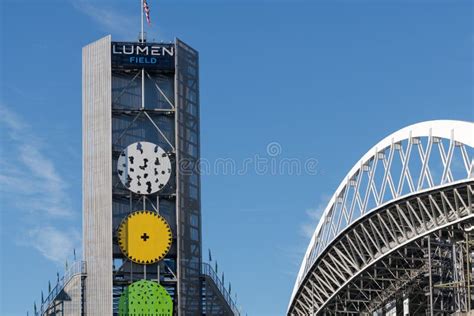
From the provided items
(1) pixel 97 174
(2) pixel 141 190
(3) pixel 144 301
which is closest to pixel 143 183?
→ (2) pixel 141 190

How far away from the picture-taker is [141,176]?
4311 inches

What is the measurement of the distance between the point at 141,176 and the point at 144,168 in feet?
3.56

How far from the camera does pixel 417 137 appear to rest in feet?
351

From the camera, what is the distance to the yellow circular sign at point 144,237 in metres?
108

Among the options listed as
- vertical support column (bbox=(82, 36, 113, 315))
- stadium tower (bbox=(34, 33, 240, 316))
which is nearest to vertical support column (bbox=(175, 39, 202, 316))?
stadium tower (bbox=(34, 33, 240, 316))

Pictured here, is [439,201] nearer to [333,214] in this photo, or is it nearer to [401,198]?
[401,198]

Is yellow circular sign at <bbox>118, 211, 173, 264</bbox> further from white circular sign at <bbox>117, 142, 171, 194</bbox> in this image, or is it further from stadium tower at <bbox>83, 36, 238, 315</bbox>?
white circular sign at <bbox>117, 142, 171, 194</bbox>

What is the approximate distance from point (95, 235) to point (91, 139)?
8777 mm

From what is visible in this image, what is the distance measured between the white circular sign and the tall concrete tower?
9 cm

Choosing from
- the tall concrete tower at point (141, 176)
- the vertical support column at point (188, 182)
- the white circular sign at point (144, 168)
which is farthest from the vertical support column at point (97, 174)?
the vertical support column at point (188, 182)

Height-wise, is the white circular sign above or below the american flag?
below

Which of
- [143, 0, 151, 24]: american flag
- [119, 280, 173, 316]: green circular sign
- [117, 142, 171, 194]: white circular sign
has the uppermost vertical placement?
[143, 0, 151, 24]: american flag

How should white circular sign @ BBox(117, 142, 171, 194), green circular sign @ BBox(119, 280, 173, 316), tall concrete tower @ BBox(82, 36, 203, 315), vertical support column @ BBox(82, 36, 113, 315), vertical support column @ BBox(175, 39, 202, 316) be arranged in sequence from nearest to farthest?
1. green circular sign @ BBox(119, 280, 173, 316)
2. vertical support column @ BBox(82, 36, 113, 315)
3. tall concrete tower @ BBox(82, 36, 203, 315)
4. vertical support column @ BBox(175, 39, 202, 316)
5. white circular sign @ BBox(117, 142, 171, 194)

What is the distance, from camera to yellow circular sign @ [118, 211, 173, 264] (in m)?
108
